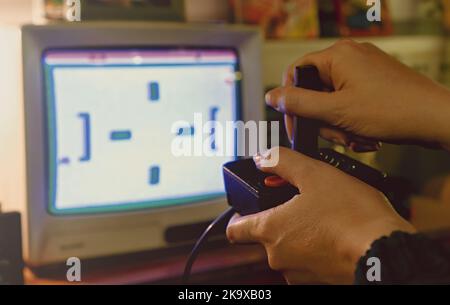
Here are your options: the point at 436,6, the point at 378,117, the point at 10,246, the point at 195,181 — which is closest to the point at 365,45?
the point at 378,117

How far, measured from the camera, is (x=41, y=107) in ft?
2.85

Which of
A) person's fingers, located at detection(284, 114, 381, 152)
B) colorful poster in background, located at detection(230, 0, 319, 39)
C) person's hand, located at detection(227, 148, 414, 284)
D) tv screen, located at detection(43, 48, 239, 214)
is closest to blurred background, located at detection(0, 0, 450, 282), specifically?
colorful poster in background, located at detection(230, 0, 319, 39)

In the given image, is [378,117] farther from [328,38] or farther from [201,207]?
[328,38]

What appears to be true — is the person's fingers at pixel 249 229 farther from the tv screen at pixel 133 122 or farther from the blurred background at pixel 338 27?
the blurred background at pixel 338 27

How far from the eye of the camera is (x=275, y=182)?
0.60 metres

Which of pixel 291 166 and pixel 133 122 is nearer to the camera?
pixel 291 166

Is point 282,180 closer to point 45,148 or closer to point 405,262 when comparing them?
point 405,262

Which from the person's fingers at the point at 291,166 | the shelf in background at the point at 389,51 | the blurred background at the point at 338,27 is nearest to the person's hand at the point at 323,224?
the person's fingers at the point at 291,166

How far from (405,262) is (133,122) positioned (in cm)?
52

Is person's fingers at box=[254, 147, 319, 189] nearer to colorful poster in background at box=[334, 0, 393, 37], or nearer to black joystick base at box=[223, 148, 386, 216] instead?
black joystick base at box=[223, 148, 386, 216]

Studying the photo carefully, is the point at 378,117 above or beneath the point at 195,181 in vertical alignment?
above

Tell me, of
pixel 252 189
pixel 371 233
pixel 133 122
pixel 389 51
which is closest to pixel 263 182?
pixel 252 189

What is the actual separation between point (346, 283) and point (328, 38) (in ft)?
2.88

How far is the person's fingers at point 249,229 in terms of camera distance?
1.95 ft
